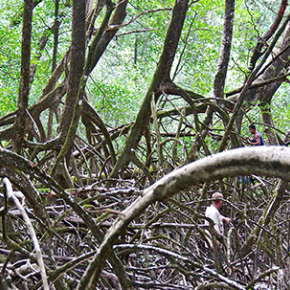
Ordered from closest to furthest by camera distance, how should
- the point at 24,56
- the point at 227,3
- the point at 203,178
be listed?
the point at 203,178, the point at 24,56, the point at 227,3

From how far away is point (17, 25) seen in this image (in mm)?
7527

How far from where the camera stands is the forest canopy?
1377mm

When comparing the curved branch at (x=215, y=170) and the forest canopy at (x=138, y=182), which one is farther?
the forest canopy at (x=138, y=182)

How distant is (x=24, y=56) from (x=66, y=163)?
121 centimetres

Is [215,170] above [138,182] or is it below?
above

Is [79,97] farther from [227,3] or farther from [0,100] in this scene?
[0,100]

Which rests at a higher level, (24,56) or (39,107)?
(24,56)

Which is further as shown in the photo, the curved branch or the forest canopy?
the forest canopy

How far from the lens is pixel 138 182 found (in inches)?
144

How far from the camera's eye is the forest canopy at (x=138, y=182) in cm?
138

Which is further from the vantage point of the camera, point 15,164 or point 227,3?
point 227,3

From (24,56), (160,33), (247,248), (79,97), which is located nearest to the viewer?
(24,56)

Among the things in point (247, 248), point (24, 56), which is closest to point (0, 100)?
point (24, 56)

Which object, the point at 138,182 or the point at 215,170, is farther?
the point at 138,182
